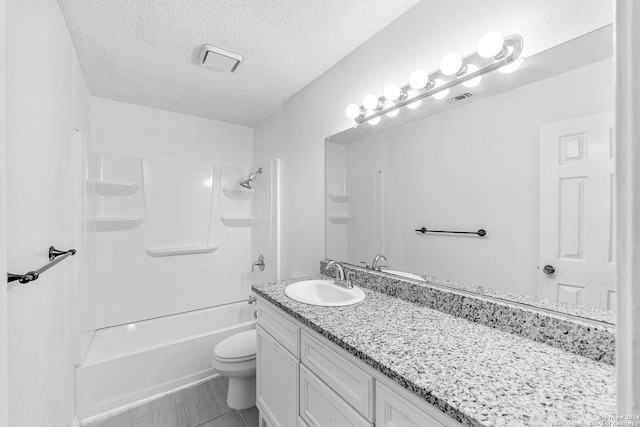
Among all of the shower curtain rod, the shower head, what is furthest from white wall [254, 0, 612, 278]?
the shower curtain rod

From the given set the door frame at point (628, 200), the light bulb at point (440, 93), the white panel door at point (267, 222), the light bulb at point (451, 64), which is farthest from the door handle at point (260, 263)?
→ the door frame at point (628, 200)

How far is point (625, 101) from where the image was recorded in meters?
0.31

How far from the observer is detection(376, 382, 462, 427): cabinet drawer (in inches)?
27.5

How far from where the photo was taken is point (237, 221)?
3.04m

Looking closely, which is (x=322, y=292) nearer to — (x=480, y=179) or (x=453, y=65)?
(x=480, y=179)

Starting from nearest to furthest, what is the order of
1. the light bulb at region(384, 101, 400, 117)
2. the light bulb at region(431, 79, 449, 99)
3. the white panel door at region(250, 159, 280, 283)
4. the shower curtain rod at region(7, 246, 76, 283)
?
the shower curtain rod at region(7, 246, 76, 283), the light bulb at region(431, 79, 449, 99), the light bulb at region(384, 101, 400, 117), the white panel door at region(250, 159, 280, 283)

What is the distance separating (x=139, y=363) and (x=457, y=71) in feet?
8.73

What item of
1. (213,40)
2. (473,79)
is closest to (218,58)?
(213,40)

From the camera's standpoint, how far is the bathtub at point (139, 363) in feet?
6.14

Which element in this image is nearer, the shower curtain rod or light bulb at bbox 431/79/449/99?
the shower curtain rod

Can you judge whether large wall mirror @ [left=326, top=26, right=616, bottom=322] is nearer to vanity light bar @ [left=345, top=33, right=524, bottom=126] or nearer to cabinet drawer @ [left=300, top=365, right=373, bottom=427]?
Result: vanity light bar @ [left=345, top=33, right=524, bottom=126]

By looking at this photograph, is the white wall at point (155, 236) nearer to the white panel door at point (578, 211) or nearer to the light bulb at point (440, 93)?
the light bulb at point (440, 93)

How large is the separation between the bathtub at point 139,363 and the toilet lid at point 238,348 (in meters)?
0.29

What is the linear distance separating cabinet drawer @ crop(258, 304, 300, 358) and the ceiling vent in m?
1.54
